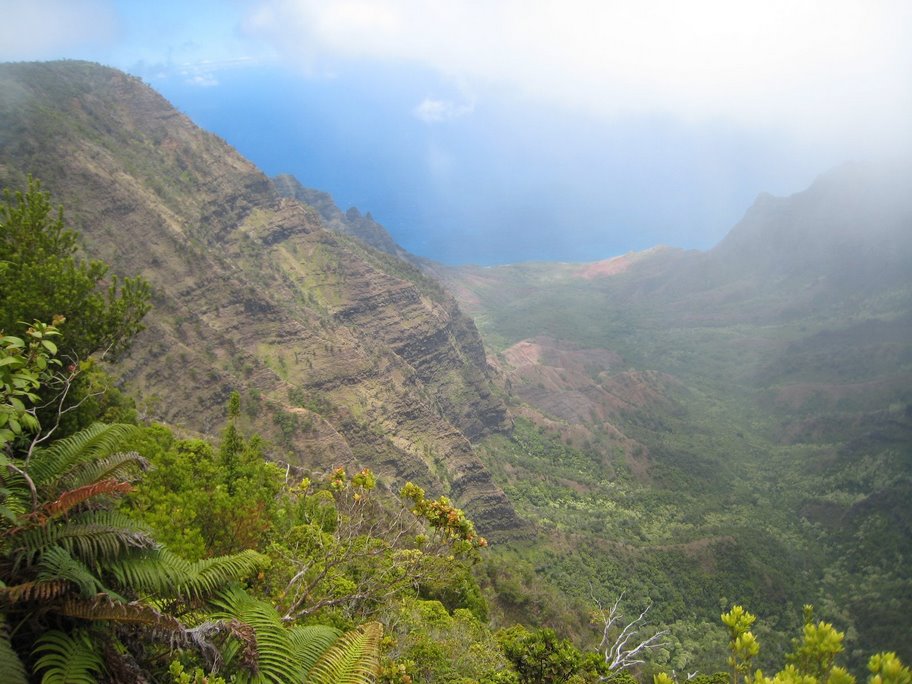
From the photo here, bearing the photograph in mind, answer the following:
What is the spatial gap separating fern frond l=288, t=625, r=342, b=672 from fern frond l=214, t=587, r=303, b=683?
0.21 m

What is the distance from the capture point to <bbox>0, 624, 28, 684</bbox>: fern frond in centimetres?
470

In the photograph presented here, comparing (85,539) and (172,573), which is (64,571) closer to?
(85,539)

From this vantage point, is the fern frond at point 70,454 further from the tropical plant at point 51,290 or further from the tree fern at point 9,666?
the tropical plant at point 51,290

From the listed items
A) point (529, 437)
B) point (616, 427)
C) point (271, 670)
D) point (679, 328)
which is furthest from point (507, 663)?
point (679, 328)

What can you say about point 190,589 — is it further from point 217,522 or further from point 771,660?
point 771,660

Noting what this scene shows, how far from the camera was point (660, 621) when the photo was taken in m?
56.1

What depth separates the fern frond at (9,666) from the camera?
4.70 metres

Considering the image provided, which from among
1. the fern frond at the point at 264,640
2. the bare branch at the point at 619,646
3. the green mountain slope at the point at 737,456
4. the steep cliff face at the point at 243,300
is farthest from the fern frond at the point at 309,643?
the green mountain slope at the point at 737,456

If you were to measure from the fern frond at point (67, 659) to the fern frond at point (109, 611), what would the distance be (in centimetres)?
22

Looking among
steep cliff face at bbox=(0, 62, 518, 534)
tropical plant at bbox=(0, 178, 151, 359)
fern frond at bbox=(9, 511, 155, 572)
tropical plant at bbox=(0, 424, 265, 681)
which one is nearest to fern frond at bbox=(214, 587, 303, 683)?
tropical plant at bbox=(0, 424, 265, 681)

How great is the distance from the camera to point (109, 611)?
541cm

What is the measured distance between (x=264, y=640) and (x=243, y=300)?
58158mm

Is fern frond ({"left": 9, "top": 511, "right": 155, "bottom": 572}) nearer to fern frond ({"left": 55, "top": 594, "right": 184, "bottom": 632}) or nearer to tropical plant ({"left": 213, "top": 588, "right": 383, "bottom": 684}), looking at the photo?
fern frond ({"left": 55, "top": 594, "right": 184, "bottom": 632})

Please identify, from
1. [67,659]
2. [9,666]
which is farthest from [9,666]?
[67,659]
